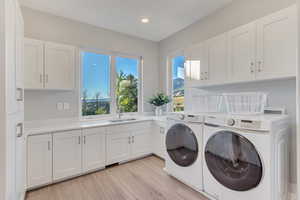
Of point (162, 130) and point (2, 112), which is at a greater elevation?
point (2, 112)

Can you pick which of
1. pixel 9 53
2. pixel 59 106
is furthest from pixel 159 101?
pixel 9 53

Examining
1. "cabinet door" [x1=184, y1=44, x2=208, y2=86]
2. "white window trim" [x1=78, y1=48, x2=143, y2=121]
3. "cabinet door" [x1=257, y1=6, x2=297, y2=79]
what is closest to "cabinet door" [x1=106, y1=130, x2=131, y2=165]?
"white window trim" [x1=78, y1=48, x2=143, y2=121]

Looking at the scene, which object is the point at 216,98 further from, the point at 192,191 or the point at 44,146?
the point at 44,146

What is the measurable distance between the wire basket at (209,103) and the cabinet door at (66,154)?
2.13 metres

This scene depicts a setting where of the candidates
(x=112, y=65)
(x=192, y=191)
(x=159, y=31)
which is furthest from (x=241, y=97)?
(x=112, y=65)

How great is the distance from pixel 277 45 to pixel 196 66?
1.11m

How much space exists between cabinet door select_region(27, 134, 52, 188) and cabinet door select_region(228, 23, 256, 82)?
2743 millimetres

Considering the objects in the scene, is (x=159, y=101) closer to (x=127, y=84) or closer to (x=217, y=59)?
(x=127, y=84)

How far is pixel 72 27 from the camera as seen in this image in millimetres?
2848

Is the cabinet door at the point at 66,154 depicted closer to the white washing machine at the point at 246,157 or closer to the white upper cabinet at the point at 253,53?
the white washing machine at the point at 246,157

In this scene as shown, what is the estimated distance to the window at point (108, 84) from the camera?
10.2ft

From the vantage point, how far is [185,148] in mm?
2223

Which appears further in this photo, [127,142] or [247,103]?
[127,142]

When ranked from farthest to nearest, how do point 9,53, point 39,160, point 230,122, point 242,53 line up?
point 39,160 < point 242,53 < point 230,122 < point 9,53
